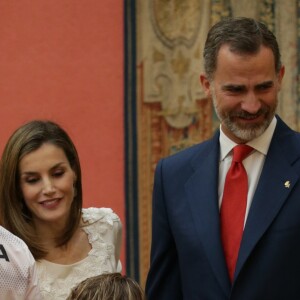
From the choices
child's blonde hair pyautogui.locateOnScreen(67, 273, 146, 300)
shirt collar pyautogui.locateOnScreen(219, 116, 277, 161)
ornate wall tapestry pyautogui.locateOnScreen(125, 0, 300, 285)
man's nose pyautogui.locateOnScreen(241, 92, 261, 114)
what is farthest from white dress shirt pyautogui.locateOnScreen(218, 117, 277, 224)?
ornate wall tapestry pyautogui.locateOnScreen(125, 0, 300, 285)

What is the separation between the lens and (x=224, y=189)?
119 inches

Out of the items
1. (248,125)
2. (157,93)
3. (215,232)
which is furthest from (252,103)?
(157,93)

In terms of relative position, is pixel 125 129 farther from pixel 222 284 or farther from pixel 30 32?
pixel 222 284

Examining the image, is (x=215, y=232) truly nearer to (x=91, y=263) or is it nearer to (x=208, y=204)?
(x=208, y=204)

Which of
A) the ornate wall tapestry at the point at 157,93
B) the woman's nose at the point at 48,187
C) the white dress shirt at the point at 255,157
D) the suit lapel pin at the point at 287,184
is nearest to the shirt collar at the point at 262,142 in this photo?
the white dress shirt at the point at 255,157

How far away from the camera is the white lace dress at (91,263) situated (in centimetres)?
331

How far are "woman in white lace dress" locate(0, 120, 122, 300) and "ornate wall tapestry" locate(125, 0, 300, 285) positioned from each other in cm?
154

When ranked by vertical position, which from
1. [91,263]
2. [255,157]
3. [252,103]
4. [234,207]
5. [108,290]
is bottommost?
[91,263]

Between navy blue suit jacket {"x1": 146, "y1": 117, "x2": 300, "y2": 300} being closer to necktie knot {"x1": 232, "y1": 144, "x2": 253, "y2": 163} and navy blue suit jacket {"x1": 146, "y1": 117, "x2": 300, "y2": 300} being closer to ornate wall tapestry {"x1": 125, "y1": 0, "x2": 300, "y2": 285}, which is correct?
necktie knot {"x1": 232, "y1": 144, "x2": 253, "y2": 163}

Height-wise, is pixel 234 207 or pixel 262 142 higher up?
pixel 262 142

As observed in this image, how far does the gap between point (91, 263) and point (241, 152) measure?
2.29 ft

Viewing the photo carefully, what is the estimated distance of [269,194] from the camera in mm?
2939

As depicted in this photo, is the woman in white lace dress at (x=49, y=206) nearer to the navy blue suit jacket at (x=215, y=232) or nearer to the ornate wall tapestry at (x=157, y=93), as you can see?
the navy blue suit jacket at (x=215, y=232)

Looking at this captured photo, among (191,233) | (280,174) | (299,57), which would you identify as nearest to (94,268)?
(191,233)
